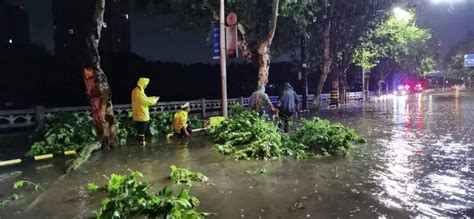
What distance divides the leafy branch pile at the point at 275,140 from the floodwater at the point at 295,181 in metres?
0.44

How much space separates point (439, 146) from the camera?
10.7m

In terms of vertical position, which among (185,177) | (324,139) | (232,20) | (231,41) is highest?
(232,20)

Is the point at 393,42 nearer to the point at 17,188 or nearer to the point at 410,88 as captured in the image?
the point at 410,88

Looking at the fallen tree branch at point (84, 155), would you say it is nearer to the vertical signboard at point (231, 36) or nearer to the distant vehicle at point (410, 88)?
the vertical signboard at point (231, 36)

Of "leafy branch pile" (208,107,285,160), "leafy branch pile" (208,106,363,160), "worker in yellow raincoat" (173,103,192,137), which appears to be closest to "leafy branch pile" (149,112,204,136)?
"worker in yellow raincoat" (173,103,192,137)

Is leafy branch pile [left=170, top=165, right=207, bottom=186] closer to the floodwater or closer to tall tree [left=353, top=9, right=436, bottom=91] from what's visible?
the floodwater

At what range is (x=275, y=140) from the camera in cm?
1009

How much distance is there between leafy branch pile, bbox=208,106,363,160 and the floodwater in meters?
0.44

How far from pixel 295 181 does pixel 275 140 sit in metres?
2.96

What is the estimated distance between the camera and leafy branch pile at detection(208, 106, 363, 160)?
31.6ft

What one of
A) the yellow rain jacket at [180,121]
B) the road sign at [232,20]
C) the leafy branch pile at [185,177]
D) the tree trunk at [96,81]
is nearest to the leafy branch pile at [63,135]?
the tree trunk at [96,81]

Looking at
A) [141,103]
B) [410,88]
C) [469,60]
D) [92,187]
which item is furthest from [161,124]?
[469,60]

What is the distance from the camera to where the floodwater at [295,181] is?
18.5 feet

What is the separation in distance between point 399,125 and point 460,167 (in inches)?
309
